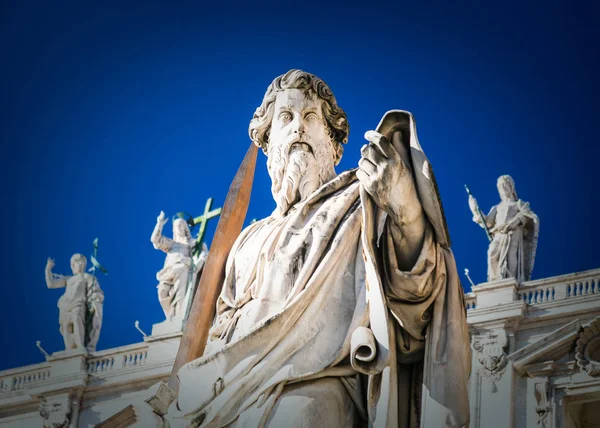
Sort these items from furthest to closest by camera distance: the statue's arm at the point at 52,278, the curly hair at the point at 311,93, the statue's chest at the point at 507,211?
the statue's arm at the point at 52,278
the statue's chest at the point at 507,211
the curly hair at the point at 311,93

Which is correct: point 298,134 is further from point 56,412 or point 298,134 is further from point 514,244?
point 56,412

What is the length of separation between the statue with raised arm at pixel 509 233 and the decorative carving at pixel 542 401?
5.53ft

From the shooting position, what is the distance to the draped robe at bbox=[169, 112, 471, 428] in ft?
16.4

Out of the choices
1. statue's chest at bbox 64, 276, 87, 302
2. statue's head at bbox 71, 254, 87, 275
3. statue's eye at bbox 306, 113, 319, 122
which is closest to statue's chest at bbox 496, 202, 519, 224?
statue's head at bbox 71, 254, 87, 275

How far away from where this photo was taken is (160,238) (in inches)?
774

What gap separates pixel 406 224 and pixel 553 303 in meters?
11.8

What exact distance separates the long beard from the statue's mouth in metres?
0.01

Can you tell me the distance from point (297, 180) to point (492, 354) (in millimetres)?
10946

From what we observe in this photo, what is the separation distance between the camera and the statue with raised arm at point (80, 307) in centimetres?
2000

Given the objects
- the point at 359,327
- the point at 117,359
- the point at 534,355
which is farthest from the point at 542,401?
the point at 359,327

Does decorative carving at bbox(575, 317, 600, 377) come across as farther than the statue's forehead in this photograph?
Yes

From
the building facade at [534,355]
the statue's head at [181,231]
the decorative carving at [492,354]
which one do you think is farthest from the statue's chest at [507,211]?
the statue's head at [181,231]

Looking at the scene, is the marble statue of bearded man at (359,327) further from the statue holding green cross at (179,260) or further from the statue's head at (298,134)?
the statue holding green cross at (179,260)

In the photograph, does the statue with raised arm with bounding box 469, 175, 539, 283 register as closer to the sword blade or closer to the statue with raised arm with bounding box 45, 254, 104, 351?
the statue with raised arm with bounding box 45, 254, 104, 351
